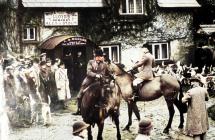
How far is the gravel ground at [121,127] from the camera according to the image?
3.69 metres

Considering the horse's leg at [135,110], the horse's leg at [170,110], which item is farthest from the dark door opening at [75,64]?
the horse's leg at [170,110]

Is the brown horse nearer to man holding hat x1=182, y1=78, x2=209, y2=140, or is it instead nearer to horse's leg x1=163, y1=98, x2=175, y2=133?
horse's leg x1=163, y1=98, x2=175, y2=133

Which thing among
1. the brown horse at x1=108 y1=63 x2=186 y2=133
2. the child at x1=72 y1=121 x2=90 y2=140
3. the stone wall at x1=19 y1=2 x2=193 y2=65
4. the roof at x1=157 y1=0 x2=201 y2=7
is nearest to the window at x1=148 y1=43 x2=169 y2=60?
the stone wall at x1=19 y1=2 x2=193 y2=65

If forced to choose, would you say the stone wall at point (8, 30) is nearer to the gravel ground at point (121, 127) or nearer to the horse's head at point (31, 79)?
the horse's head at point (31, 79)

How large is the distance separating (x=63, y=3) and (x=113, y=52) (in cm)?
61

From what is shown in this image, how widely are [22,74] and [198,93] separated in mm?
1524

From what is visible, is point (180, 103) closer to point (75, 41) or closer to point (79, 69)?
point (79, 69)

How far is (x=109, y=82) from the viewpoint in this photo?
3.86m

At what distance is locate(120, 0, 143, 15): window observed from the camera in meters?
4.04

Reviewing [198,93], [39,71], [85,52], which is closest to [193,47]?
[198,93]

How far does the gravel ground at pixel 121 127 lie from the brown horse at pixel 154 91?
0.14 ft

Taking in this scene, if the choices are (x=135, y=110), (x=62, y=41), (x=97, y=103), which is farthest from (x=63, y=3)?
(x=135, y=110)

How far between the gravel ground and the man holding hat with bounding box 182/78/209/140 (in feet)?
0.37

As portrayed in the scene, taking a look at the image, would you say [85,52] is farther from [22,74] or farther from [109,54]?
[22,74]
